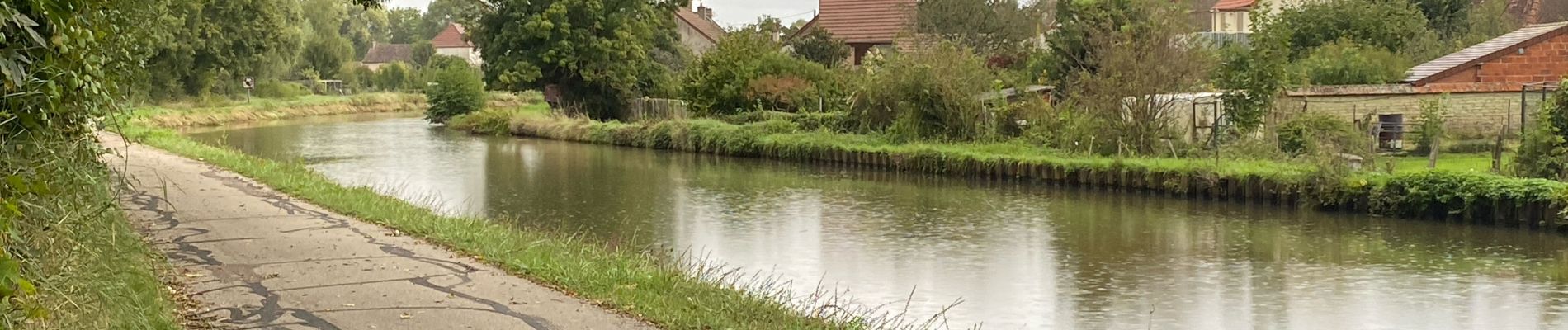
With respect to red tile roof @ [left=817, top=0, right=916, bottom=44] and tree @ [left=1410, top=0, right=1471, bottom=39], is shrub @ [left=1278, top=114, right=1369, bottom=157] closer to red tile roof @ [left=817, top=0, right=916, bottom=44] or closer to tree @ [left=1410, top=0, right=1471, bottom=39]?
tree @ [left=1410, top=0, right=1471, bottom=39]

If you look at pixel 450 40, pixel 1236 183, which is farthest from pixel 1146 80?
pixel 450 40

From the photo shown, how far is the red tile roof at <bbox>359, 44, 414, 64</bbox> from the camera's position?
108438 millimetres

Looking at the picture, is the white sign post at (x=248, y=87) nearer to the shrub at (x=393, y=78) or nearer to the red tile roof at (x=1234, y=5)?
the shrub at (x=393, y=78)

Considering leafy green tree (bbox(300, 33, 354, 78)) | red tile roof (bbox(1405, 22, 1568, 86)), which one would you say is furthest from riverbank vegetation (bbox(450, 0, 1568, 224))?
leafy green tree (bbox(300, 33, 354, 78))

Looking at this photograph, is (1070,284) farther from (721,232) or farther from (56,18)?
(56,18)

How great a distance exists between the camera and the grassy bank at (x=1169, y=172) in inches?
690

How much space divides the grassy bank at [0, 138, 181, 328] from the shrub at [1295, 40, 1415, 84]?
78.1ft

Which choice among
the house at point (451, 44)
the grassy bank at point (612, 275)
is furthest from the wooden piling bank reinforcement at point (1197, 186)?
the house at point (451, 44)

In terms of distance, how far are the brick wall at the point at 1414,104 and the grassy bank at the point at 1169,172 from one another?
3618 mm

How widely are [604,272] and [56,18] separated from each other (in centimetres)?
506

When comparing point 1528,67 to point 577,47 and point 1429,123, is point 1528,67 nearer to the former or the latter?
point 1429,123

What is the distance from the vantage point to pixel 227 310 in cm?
801

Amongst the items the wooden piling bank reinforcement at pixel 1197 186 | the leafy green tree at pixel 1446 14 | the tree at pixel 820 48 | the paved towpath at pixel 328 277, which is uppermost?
the leafy green tree at pixel 1446 14

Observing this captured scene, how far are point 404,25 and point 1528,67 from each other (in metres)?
118
